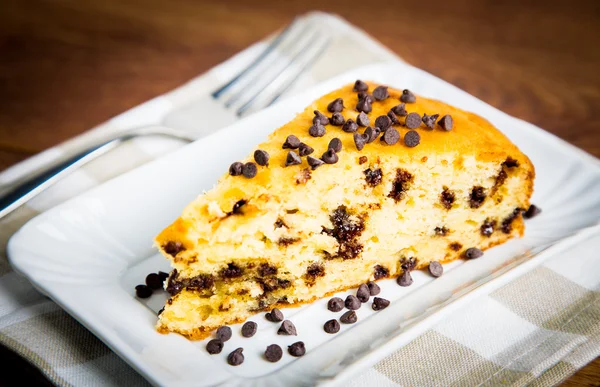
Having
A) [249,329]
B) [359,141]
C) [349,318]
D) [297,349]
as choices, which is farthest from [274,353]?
[359,141]

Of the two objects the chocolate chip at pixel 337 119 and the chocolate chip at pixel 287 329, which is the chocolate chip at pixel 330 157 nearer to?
the chocolate chip at pixel 337 119

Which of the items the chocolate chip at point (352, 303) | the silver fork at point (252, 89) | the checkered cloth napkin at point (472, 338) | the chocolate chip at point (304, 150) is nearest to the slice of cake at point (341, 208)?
the chocolate chip at point (304, 150)

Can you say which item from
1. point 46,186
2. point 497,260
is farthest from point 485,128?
point 46,186

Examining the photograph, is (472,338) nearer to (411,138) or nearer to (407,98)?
(411,138)

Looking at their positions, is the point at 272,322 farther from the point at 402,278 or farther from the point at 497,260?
the point at 497,260

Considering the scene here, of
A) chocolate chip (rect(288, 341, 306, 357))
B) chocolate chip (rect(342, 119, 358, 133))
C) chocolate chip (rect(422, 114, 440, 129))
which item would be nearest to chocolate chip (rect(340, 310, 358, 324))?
chocolate chip (rect(288, 341, 306, 357))

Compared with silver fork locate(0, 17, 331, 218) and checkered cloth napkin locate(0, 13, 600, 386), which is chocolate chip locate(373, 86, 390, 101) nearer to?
silver fork locate(0, 17, 331, 218)
